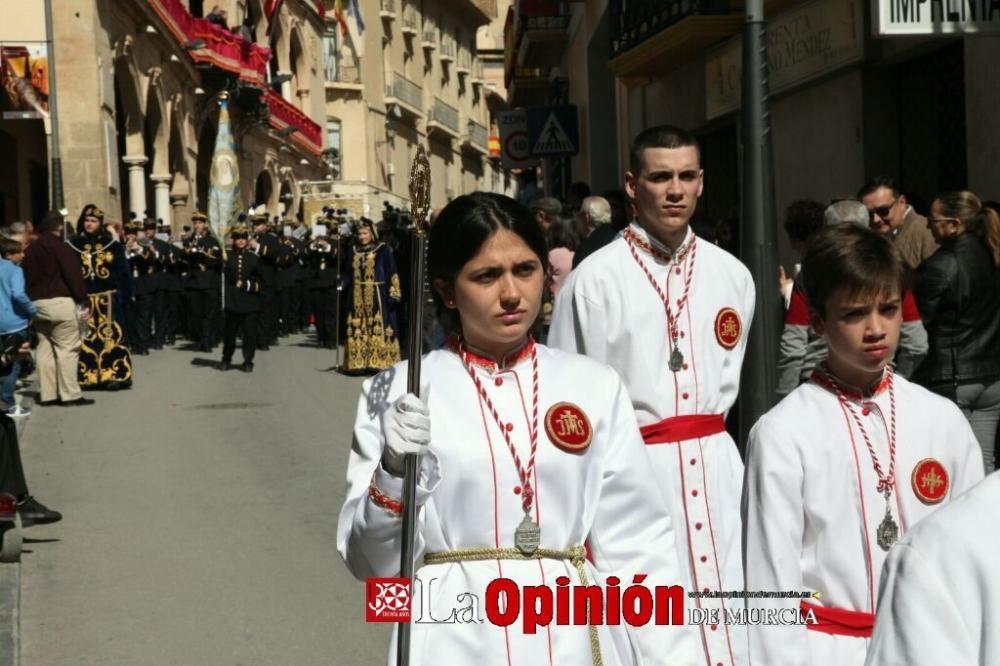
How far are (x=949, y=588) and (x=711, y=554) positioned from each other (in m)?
3.94

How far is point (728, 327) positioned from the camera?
600 cm

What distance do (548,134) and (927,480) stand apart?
19.3m

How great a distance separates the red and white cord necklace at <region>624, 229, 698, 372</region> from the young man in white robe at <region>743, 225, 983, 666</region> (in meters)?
1.85

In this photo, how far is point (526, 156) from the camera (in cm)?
2606

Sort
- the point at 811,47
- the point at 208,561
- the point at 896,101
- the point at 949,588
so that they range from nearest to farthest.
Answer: the point at 949,588
the point at 208,561
the point at 896,101
the point at 811,47

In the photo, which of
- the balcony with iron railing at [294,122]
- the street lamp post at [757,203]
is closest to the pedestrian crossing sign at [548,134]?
the street lamp post at [757,203]

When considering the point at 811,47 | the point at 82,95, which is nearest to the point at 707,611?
the point at 811,47

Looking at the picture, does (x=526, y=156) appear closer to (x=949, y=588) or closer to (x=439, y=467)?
(x=439, y=467)

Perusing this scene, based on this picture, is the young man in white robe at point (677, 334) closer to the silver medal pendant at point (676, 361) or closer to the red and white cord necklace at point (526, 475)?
→ the silver medal pendant at point (676, 361)

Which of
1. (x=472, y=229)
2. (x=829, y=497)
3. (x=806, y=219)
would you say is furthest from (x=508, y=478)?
(x=806, y=219)

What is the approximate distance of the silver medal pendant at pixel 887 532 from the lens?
387 cm

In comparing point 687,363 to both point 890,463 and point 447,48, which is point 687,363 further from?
point 447,48

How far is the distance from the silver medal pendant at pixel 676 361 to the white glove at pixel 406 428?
2.52 m

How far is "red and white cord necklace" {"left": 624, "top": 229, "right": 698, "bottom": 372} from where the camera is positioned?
19.3 feet
